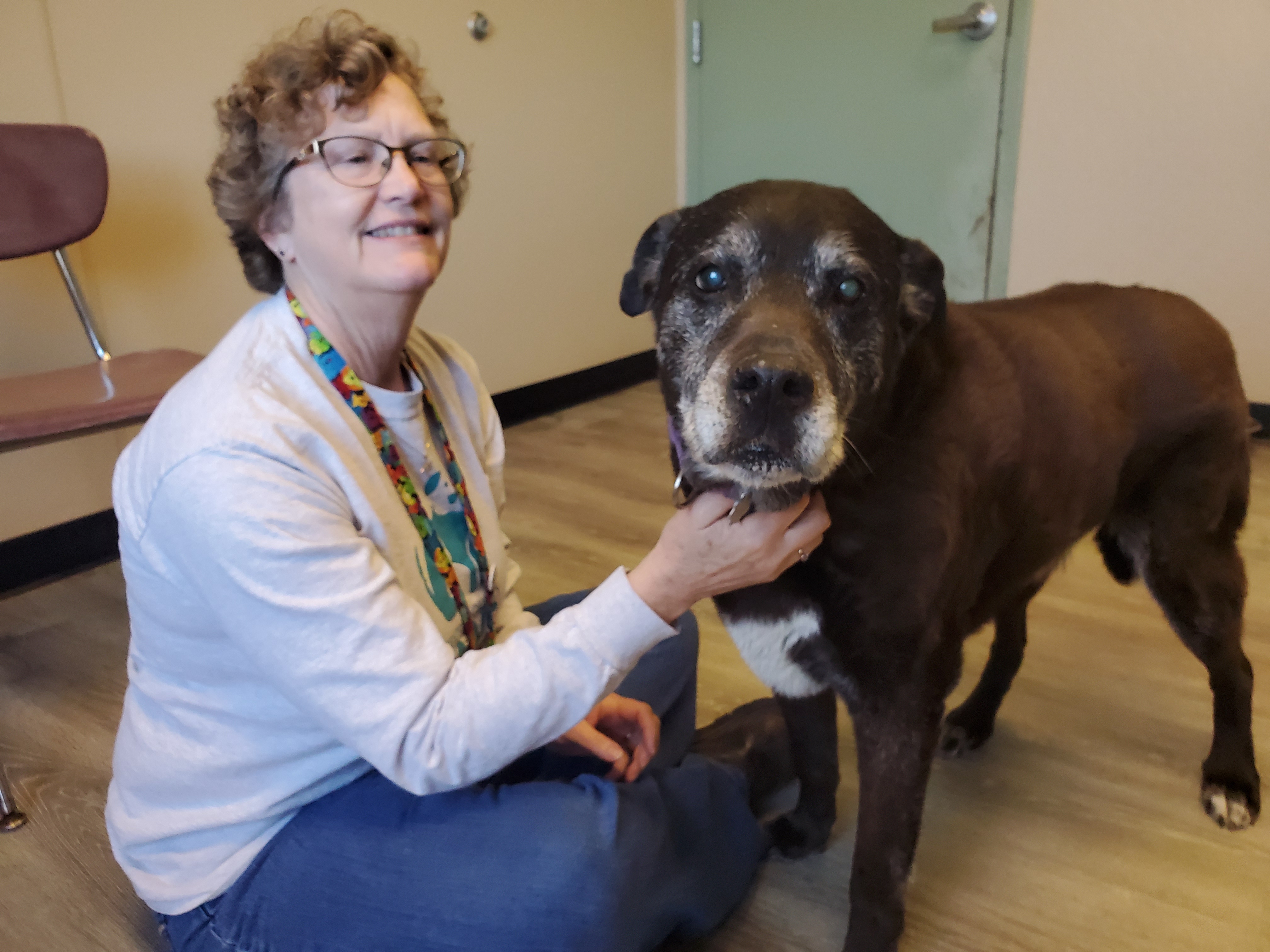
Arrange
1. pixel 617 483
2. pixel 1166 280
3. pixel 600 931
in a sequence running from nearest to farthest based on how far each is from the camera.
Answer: pixel 600 931, pixel 617 483, pixel 1166 280

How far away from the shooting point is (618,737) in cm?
132

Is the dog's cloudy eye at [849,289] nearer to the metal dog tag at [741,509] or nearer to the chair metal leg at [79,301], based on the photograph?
the metal dog tag at [741,509]

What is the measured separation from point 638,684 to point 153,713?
0.70 metres

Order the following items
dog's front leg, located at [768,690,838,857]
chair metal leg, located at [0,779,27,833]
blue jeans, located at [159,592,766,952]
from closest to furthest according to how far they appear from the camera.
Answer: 1. blue jeans, located at [159,592,766,952]
2. dog's front leg, located at [768,690,838,857]
3. chair metal leg, located at [0,779,27,833]

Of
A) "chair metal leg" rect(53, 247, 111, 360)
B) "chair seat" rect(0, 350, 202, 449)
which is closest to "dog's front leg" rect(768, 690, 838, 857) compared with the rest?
"chair seat" rect(0, 350, 202, 449)

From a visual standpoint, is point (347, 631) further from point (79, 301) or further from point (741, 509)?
point (79, 301)

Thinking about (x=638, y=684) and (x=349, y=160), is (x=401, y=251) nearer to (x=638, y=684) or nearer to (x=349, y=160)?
(x=349, y=160)

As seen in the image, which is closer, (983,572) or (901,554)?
(901,554)

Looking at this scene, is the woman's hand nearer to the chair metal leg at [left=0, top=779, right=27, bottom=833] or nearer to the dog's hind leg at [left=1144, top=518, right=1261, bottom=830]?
the dog's hind leg at [left=1144, top=518, right=1261, bottom=830]

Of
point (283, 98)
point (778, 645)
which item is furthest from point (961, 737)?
point (283, 98)

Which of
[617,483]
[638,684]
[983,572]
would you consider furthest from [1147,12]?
[638,684]

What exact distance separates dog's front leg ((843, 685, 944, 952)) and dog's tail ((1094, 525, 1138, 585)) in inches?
24.3

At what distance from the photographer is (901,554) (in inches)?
41.8

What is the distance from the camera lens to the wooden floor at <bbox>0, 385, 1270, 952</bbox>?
1272mm
